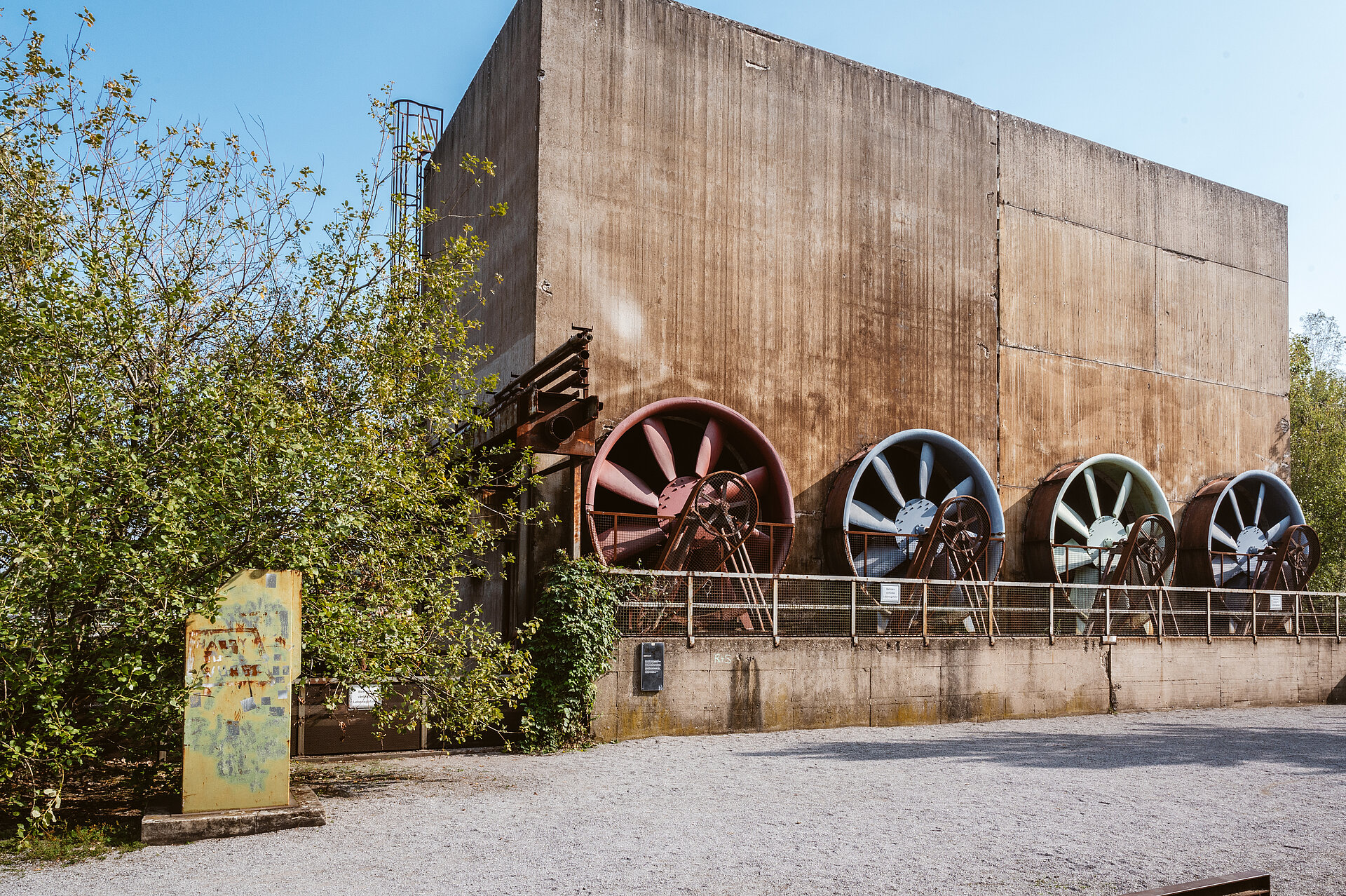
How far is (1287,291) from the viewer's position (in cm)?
2591

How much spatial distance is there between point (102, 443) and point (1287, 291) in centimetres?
2607

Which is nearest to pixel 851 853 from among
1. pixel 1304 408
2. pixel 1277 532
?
pixel 1277 532

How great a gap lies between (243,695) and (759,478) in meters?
10.1

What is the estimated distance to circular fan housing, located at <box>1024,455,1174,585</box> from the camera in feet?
66.6

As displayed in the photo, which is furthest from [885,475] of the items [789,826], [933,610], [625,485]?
[789,826]

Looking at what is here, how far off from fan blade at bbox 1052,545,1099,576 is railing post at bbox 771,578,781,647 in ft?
25.3

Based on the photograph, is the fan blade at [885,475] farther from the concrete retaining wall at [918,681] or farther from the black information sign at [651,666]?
the black information sign at [651,666]

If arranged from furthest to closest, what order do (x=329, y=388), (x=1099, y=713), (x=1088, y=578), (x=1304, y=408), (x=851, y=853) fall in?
(x=1304, y=408) < (x=1088, y=578) < (x=1099, y=713) < (x=329, y=388) < (x=851, y=853)

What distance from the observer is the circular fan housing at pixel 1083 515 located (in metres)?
20.3

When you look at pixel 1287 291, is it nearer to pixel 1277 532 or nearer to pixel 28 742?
pixel 1277 532

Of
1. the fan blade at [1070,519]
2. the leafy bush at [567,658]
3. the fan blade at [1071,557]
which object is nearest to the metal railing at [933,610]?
the leafy bush at [567,658]

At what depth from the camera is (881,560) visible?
18188 mm

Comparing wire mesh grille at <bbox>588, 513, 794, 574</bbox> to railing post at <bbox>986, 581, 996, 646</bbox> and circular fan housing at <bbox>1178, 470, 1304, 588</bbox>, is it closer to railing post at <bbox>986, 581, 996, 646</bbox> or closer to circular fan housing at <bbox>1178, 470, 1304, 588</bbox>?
railing post at <bbox>986, 581, 996, 646</bbox>

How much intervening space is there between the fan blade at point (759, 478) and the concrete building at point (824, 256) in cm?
100
